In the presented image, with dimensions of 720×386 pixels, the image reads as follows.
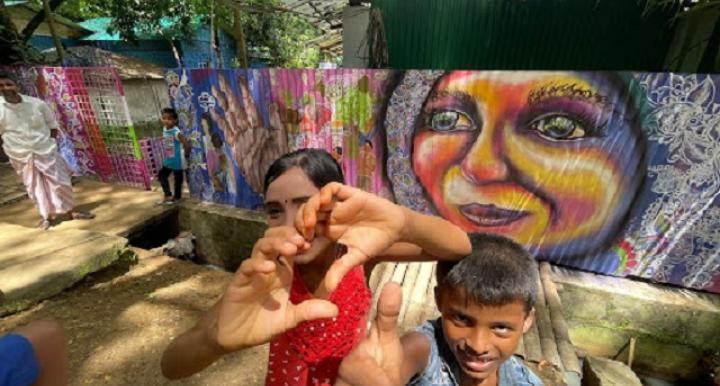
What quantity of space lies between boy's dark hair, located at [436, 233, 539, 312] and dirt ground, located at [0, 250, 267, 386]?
2.33 m

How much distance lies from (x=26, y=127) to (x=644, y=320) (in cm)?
758

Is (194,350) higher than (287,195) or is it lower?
lower

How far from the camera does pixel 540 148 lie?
11.5 ft

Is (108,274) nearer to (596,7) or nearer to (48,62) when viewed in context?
(596,7)

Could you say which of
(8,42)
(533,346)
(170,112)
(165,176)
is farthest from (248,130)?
(8,42)

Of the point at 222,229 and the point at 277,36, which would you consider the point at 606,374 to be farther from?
the point at 277,36

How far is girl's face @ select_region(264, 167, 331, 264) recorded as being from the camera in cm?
106

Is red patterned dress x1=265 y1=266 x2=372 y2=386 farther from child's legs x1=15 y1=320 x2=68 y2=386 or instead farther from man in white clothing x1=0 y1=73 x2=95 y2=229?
man in white clothing x1=0 y1=73 x2=95 y2=229

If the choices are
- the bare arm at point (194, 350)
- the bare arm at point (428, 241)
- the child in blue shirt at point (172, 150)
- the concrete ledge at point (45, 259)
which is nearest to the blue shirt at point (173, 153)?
the child in blue shirt at point (172, 150)

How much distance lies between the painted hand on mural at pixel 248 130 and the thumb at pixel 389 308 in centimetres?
410

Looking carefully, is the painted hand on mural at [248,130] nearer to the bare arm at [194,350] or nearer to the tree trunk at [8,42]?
the bare arm at [194,350]

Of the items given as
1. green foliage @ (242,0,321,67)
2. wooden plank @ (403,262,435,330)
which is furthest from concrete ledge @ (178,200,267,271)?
green foliage @ (242,0,321,67)

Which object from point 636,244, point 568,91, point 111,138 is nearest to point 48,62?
point 111,138

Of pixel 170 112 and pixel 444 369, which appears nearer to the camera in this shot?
pixel 444 369
